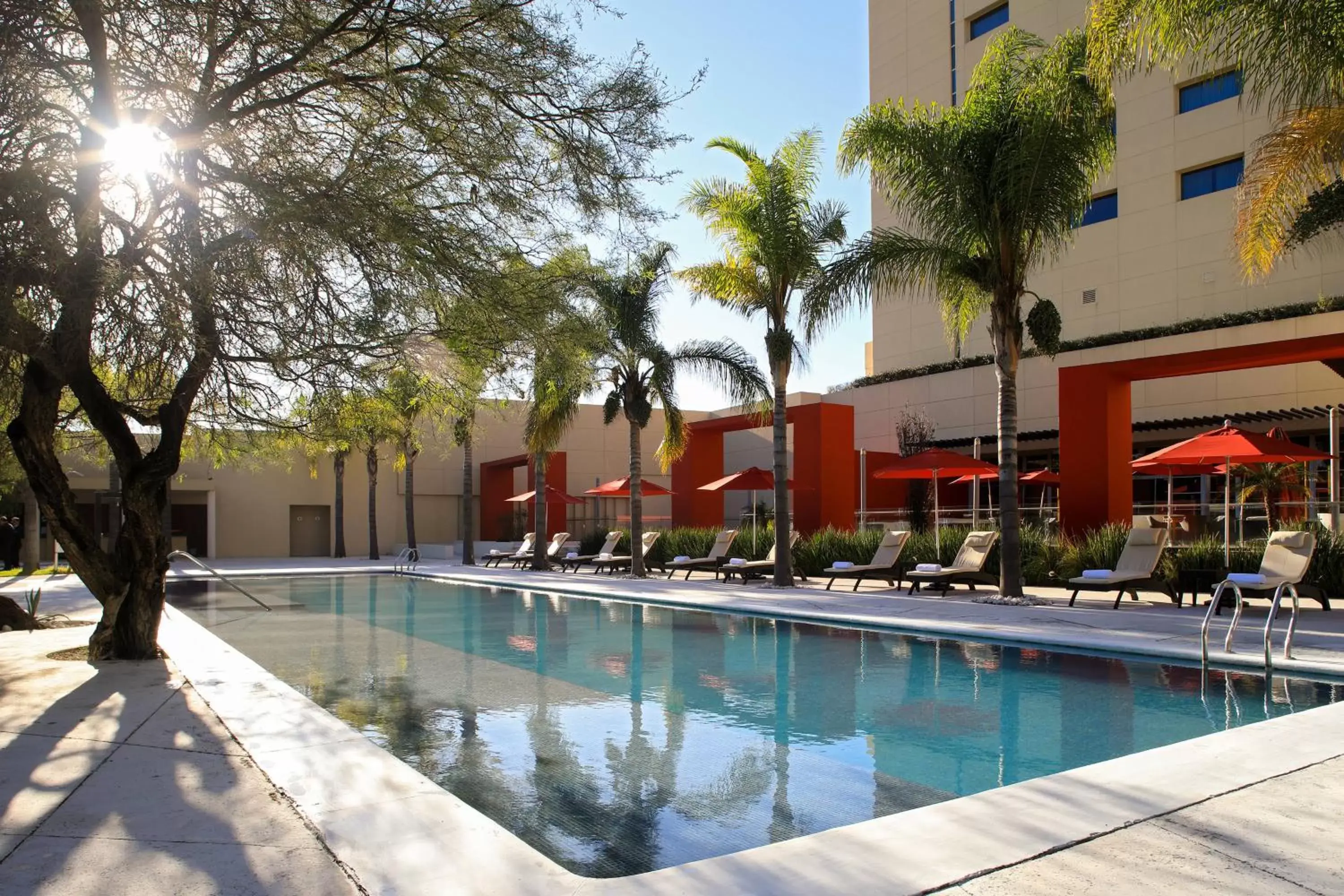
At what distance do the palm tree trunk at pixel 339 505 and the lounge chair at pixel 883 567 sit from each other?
21.7 m

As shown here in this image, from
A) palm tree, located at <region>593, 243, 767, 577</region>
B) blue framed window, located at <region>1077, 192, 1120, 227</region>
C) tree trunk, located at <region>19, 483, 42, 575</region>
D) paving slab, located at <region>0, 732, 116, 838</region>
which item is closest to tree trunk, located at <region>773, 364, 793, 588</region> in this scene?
palm tree, located at <region>593, 243, 767, 577</region>

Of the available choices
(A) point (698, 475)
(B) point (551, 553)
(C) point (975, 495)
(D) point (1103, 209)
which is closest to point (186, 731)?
(C) point (975, 495)

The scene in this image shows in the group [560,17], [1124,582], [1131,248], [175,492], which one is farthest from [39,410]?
[175,492]

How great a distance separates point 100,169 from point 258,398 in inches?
100

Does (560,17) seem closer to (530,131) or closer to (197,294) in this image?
(530,131)

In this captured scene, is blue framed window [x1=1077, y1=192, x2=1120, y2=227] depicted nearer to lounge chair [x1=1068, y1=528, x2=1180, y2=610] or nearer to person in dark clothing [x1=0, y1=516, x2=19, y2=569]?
lounge chair [x1=1068, y1=528, x2=1180, y2=610]

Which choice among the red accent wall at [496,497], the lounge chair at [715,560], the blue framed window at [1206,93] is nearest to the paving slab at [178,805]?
the lounge chair at [715,560]

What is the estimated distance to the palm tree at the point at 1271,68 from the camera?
888 centimetres

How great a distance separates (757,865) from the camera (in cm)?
346

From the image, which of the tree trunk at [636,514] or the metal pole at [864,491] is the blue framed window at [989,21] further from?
the tree trunk at [636,514]

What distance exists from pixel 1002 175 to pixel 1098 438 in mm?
5201

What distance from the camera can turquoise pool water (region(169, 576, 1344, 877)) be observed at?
16.5ft

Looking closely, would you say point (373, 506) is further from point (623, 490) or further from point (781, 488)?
point (781, 488)

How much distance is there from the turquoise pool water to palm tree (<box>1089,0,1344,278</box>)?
567 cm
